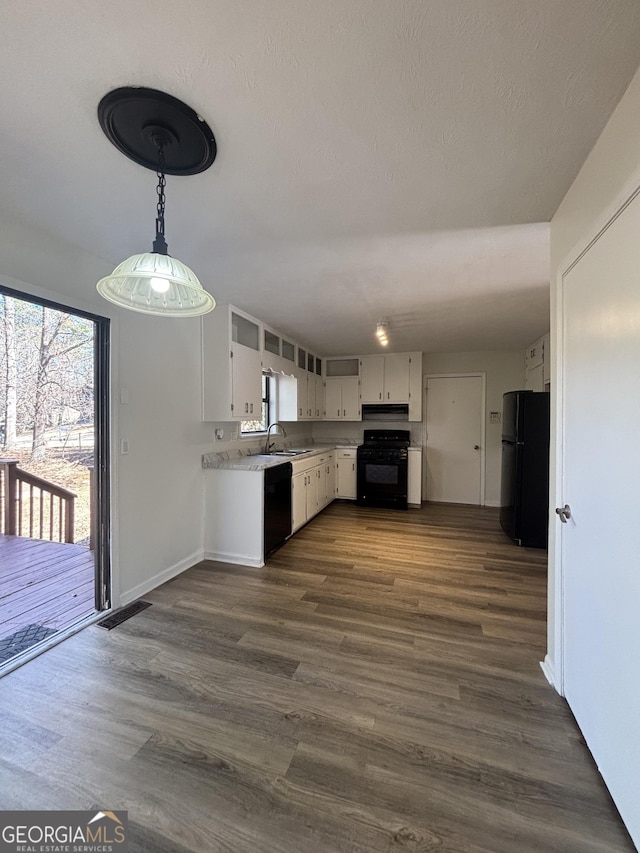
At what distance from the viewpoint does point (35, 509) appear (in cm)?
358

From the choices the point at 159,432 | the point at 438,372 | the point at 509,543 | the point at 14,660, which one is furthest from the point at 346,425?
the point at 14,660

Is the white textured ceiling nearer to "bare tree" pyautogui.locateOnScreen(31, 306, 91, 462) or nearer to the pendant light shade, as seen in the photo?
the pendant light shade

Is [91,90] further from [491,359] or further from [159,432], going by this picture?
[491,359]

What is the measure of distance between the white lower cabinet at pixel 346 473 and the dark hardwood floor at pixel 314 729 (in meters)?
2.83

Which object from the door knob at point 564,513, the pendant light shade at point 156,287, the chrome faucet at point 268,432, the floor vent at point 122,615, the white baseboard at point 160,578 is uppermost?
the pendant light shade at point 156,287

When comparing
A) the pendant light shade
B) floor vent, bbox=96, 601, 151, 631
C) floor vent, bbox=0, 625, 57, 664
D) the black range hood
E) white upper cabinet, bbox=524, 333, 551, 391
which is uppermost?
white upper cabinet, bbox=524, 333, 551, 391

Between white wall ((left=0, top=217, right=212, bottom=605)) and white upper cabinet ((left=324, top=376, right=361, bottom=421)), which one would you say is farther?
white upper cabinet ((left=324, top=376, right=361, bottom=421))

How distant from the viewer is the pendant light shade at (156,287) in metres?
1.22

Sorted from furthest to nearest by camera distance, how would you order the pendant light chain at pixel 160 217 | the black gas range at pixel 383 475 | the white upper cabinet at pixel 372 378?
the white upper cabinet at pixel 372 378, the black gas range at pixel 383 475, the pendant light chain at pixel 160 217

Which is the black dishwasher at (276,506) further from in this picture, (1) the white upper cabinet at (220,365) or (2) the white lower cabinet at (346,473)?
(2) the white lower cabinet at (346,473)

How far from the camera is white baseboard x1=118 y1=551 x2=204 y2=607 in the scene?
2.46 metres

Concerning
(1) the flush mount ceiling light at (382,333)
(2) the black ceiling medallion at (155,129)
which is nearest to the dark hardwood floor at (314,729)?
(2) the black ceiling medallion at (155,129)

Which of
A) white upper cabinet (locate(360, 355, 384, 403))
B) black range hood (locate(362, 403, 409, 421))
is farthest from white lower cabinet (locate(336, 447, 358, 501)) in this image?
white upper cabinet (locate(360, 355, 384, 403))

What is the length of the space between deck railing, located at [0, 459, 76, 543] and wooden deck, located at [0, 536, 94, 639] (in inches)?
4.1
